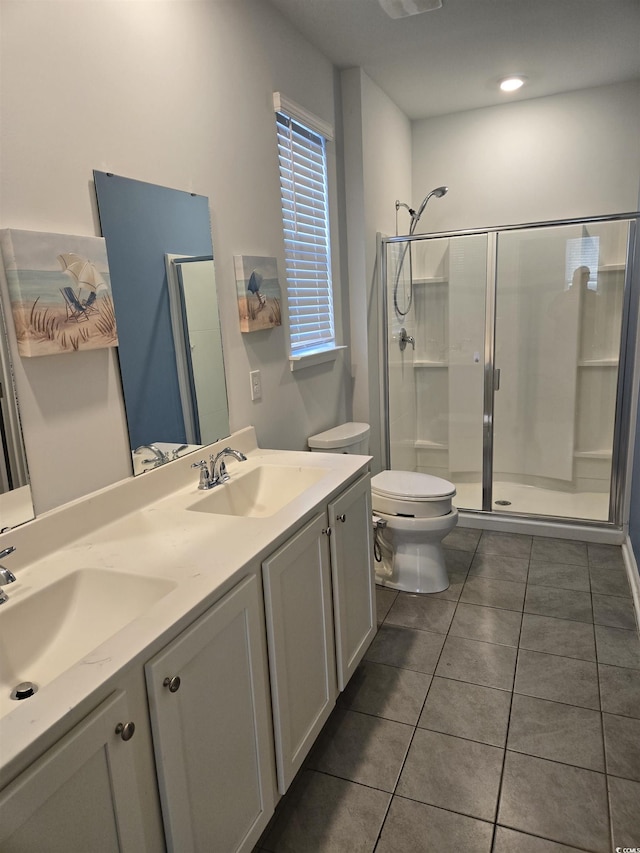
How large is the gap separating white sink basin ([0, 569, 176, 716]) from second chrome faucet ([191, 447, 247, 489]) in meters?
0.64

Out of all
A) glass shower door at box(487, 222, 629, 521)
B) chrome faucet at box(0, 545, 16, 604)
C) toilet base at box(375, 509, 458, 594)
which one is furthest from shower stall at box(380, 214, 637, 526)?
chrome faucet at box(0, 545, 16, 604)

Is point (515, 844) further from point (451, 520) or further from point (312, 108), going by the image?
point (312, 108)

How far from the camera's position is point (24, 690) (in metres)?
1.13

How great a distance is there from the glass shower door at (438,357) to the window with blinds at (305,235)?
69 centimetres

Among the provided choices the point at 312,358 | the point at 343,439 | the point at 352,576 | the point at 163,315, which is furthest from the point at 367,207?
the point at 352,576

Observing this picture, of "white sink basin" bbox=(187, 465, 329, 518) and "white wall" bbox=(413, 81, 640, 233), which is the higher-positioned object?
"white wall" bbox=(413, 81, 640, 233)

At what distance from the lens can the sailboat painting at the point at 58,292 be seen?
4.47 ft

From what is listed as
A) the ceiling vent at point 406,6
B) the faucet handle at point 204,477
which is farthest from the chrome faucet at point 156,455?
the ceiling vent at point 406,6

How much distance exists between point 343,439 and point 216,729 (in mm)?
1811

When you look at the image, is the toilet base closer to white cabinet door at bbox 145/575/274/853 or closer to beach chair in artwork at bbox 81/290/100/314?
white cabinet door at bbox 145/575/274/853

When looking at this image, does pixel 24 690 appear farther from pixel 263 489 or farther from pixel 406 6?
pixel 406 6

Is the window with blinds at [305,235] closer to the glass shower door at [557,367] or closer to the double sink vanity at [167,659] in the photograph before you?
the double sink vanity at [167,659]

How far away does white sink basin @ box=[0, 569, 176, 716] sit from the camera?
1175 millimetres

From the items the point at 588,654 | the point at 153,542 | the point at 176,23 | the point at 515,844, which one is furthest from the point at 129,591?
the point at 588,654
